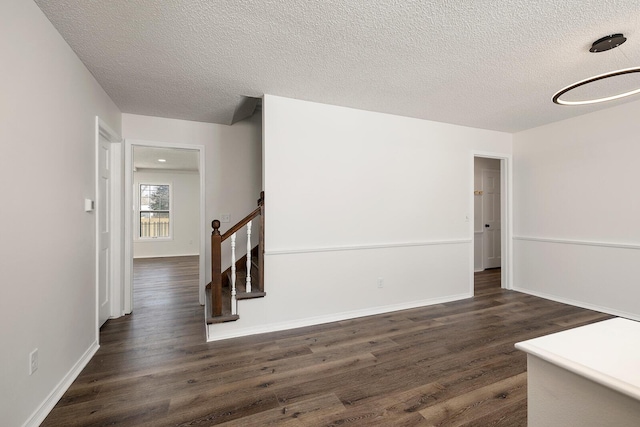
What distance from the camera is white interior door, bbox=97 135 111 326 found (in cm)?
296

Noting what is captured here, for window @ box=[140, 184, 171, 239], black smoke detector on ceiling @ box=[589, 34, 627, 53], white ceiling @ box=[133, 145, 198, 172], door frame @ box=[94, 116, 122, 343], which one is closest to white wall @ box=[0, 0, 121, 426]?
door frame @ box=[94, 116, 122, 343]

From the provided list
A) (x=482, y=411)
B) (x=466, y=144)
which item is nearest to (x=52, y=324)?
(x=482, y=411)

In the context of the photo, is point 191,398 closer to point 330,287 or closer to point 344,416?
point 344,416

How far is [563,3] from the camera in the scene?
1653 mm

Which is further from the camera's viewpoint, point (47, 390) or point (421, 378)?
point (421, 378)

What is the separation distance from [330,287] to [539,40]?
110 inches

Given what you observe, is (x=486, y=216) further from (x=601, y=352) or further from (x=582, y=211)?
(x=601, y=352)

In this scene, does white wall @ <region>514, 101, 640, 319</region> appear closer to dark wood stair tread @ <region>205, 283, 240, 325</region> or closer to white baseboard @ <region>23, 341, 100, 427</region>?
dark wood stair tread @ <region>205, 283, 240, 325</region>

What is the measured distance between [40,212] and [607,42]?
384cm

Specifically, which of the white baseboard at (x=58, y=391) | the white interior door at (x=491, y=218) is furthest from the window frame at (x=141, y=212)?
the white interior door at (x=491, y=218)

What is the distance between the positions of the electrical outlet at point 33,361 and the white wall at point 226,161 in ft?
7.25

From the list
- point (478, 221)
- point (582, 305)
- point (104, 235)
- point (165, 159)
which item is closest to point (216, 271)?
point (104, 235)

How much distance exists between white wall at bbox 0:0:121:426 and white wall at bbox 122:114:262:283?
1356mm

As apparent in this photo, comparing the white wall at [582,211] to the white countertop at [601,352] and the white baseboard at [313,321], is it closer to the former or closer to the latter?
the white baseboard at [313,321]
